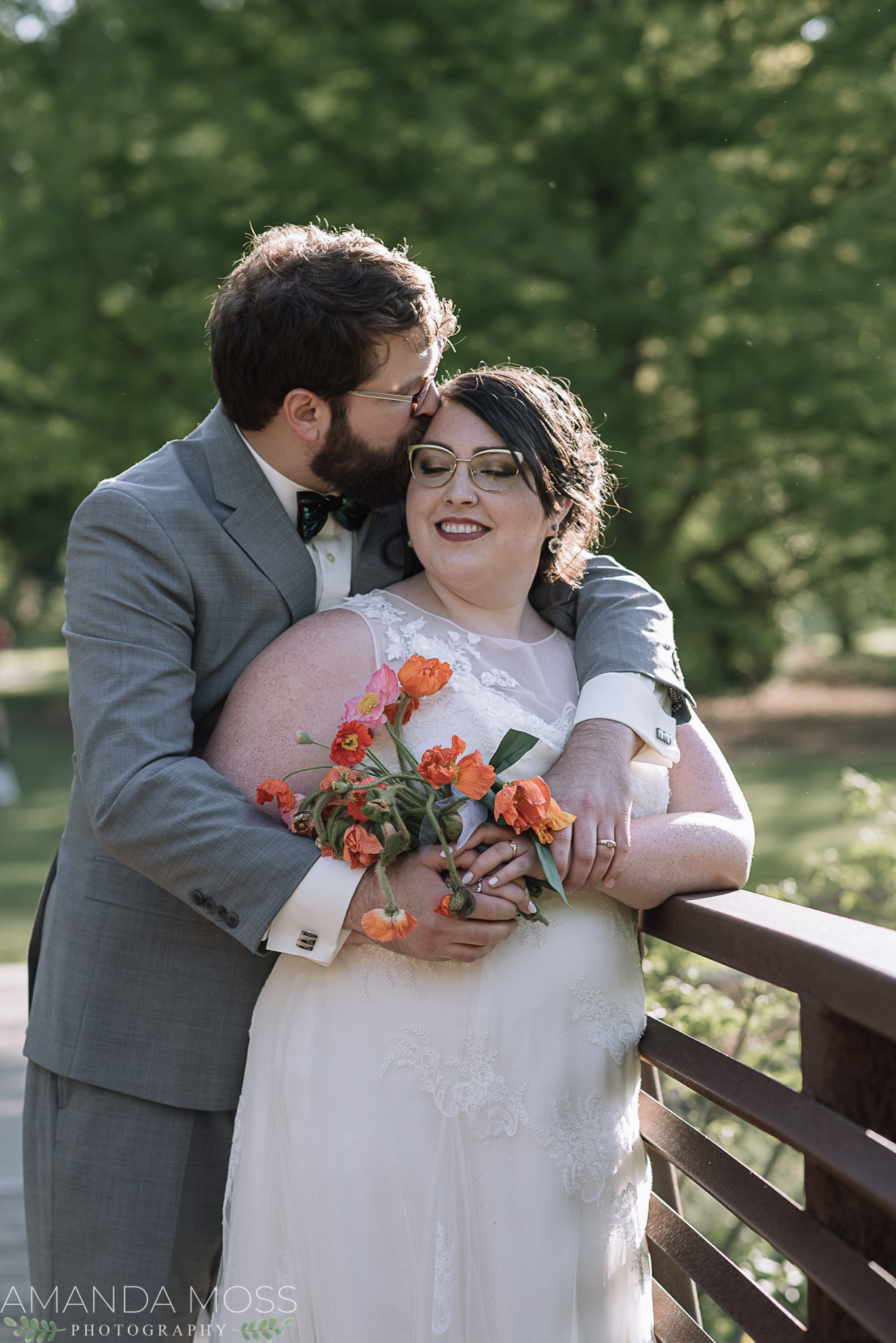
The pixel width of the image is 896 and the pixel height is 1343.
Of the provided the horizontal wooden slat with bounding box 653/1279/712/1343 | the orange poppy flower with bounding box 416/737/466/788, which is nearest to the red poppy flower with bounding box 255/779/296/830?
the orange poppy flower with bounding box 416/737/466/788

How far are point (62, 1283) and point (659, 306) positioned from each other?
9687 millimetres

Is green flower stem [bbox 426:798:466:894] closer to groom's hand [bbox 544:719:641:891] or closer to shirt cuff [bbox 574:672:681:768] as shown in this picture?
groom's hand [bbox 544:719:641:891]

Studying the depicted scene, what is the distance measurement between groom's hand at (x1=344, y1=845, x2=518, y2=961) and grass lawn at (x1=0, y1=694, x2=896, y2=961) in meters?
6.30

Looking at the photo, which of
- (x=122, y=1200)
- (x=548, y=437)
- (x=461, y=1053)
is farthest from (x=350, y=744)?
(x=122, y=1200)

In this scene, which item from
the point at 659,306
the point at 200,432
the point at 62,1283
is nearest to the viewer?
the point at 62,1283

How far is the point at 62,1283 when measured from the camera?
231cm

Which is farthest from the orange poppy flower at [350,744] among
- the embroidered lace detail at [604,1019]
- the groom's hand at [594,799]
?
the embroidered lace detail at [604,1019]

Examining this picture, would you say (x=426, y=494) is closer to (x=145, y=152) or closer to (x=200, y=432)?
(x=200, y=432)

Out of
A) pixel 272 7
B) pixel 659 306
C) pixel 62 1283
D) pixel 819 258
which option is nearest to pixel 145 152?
pixel 272 7

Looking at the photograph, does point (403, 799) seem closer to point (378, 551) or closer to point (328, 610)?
point (328, 610)

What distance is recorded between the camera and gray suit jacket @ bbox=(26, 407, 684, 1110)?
201 cm

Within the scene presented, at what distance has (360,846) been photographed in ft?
6.20

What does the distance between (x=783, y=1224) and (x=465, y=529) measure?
1283 millimetres

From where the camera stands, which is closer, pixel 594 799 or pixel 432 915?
pixel 432 915
